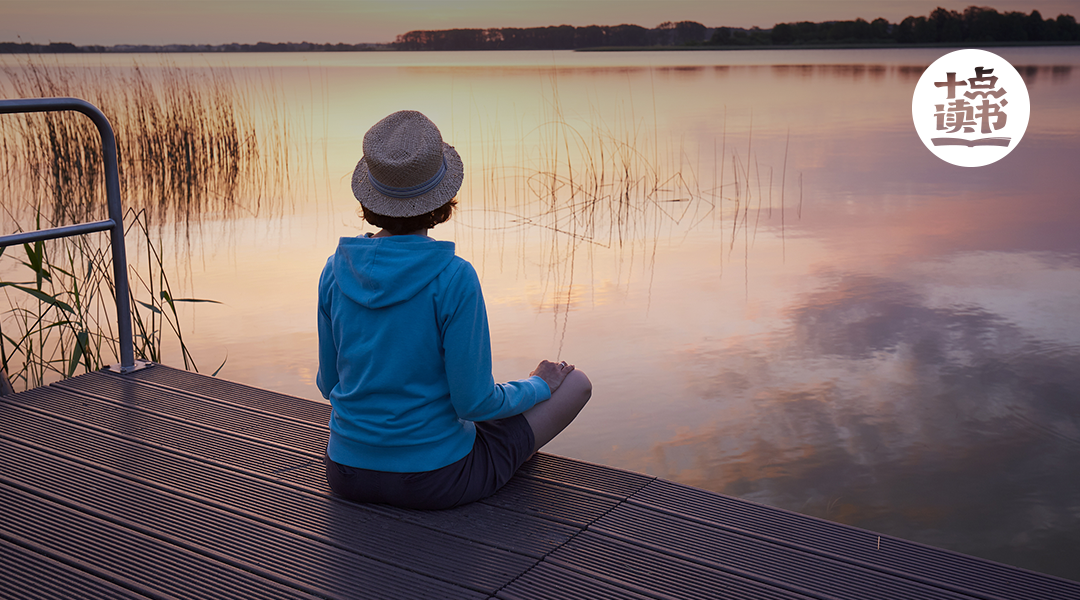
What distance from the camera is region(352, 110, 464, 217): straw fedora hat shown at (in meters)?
1.60

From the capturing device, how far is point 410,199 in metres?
1.62

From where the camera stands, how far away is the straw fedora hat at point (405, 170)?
63.1 inches

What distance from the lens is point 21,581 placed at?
1.58 meters

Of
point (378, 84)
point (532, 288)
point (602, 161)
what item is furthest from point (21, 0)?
point (532, 288)

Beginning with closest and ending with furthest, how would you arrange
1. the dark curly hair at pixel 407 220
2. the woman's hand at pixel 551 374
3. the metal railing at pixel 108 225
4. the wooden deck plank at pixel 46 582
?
the wooden deck plank at pixel 46 582 → the dark curly hair at pixel 407 220 → the woman's hand at pixel 551 374 → the metal railing at pixel 108 225

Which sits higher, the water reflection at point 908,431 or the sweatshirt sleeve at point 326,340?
the sweatshirt sleeve at point 326,340

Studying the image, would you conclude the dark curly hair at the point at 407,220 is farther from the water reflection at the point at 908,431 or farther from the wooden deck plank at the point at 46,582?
the water reflection at the point at 908,431

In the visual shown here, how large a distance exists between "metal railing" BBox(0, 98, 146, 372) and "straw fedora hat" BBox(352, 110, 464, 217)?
1131mm

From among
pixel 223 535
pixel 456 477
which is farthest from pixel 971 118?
pixel 223 535

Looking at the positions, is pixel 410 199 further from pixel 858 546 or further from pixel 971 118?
pixel 971 118

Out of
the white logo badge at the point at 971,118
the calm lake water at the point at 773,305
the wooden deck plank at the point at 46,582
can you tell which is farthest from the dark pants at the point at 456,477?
the white logo badge at the point at 971,118

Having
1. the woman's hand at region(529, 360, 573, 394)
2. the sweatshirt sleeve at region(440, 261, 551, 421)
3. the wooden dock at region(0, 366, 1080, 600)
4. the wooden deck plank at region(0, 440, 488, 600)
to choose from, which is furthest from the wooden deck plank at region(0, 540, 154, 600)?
the woman's hand at region(529, 360, 573, 394)

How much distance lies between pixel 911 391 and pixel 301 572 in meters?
2.62

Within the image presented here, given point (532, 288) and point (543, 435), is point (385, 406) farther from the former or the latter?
point (532, 288)
